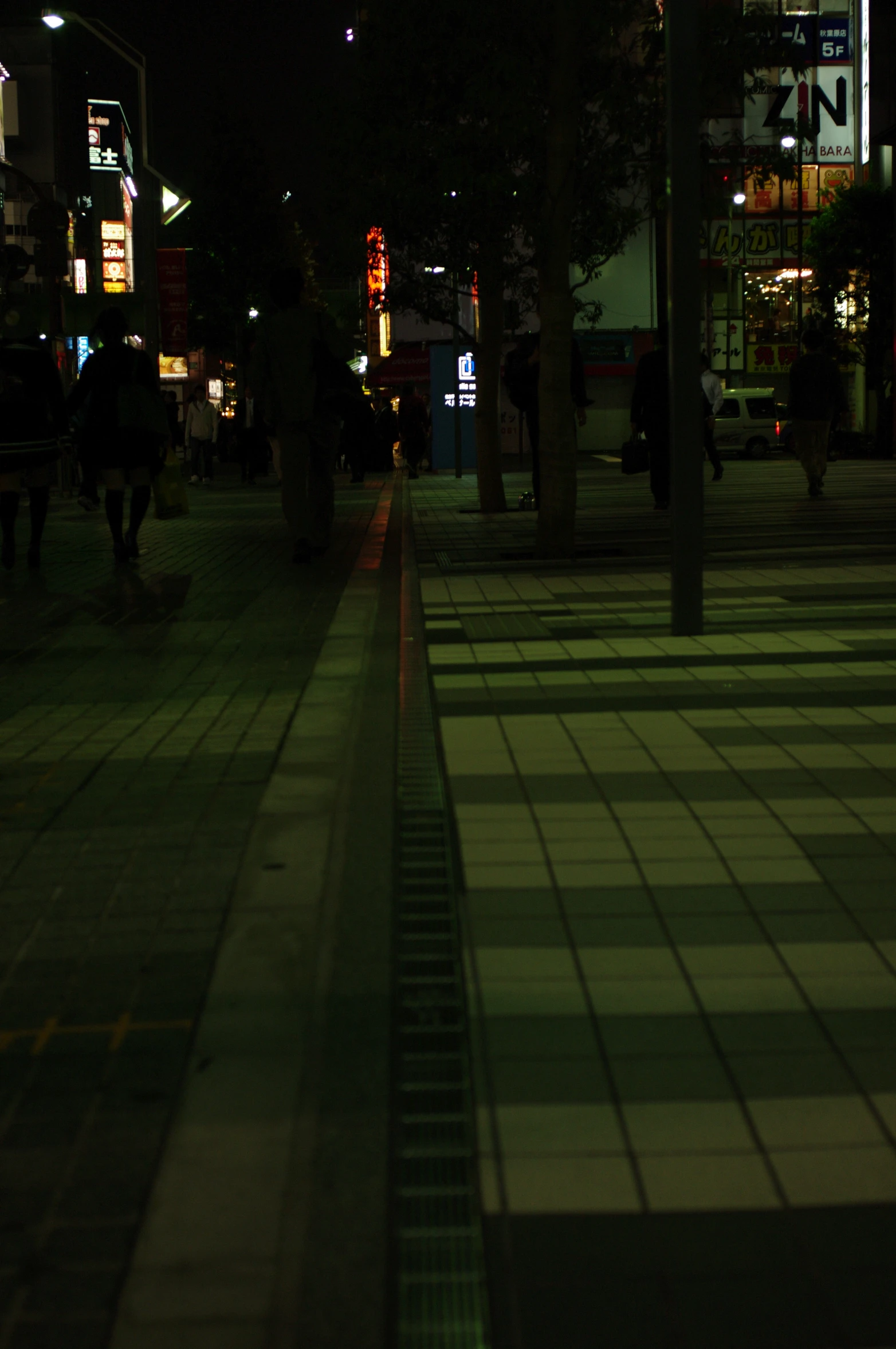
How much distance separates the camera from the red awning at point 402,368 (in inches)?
1956

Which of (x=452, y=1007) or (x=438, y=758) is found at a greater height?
(x=438, y=758)

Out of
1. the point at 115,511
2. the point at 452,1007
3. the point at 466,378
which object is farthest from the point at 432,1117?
the point at 466,378

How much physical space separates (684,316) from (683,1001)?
579cm

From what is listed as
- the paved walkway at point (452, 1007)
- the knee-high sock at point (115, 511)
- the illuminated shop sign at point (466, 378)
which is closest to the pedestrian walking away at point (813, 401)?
the knee-high sock at point (115, 511)

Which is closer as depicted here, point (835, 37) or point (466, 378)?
→ point (466, 378)

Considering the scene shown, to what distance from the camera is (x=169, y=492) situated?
53.6ft

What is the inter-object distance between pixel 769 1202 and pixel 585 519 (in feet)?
54.9

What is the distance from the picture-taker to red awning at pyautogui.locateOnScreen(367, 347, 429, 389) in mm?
49688

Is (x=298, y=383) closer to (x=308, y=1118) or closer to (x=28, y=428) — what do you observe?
(x=28, y=428)

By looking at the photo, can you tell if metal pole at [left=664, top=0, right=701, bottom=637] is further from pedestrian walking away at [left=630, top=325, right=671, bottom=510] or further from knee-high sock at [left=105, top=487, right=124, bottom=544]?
pedestrian walking away at [left=630, top=325, right=671, bottom=510]

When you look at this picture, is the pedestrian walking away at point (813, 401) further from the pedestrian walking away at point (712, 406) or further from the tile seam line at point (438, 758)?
the tile seam line at point (438, 758)

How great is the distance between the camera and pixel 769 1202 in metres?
2.65

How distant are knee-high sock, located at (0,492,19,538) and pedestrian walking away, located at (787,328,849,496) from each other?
977 centimetres

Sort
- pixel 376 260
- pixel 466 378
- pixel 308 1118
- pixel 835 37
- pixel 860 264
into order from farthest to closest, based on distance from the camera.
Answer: pixel 835 37 → pixel 860 264 → pixel 466 378 → pixel 376 260 → pixel 308 1118
